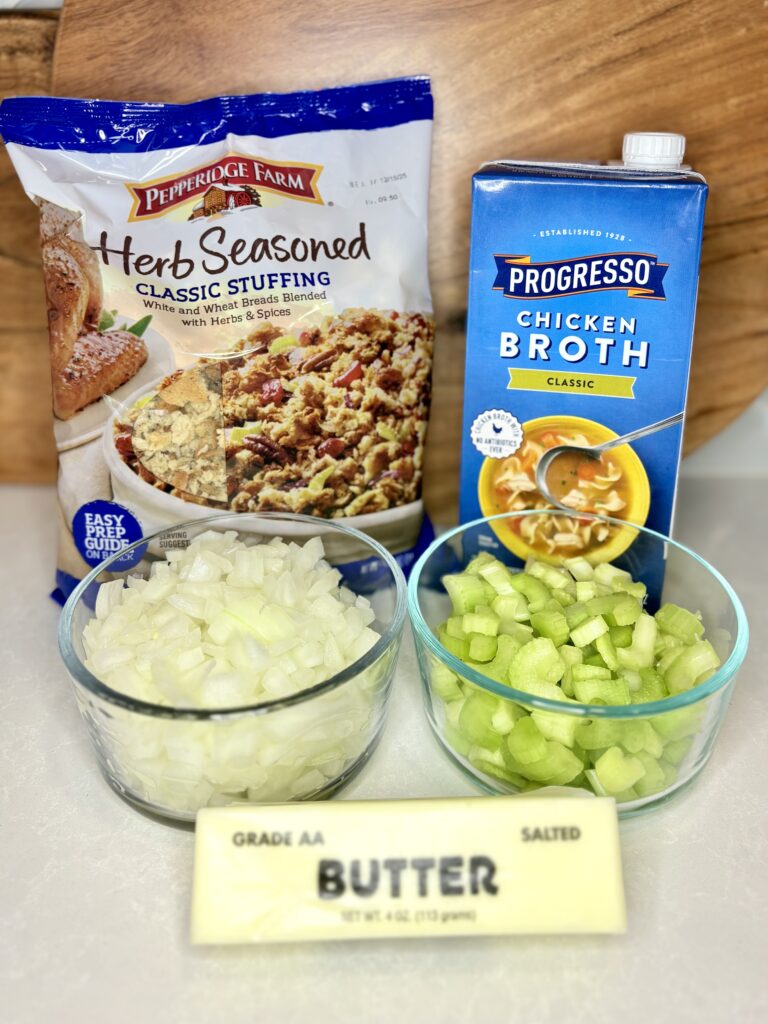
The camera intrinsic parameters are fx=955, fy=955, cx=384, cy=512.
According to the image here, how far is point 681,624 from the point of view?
0.96 meters

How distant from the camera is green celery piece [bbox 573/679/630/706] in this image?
87cm

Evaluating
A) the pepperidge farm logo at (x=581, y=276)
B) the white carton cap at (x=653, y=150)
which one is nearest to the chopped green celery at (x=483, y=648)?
the pepperidge farm logo at (x=581, y=276)

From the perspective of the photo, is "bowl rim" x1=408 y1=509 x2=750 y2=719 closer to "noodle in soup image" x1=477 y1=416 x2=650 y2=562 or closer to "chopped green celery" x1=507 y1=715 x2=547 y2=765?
"chopped green celery" x1=507 y1=715 x2=547 y2=765

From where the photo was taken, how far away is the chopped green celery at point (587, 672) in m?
0.89

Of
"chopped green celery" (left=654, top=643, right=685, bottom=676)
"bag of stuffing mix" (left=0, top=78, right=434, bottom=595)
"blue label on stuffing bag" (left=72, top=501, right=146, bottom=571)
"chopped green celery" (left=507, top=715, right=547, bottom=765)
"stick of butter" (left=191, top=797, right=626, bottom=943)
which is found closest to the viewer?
"stick of butter" (left=191, top=797, right=626, bottom=943)

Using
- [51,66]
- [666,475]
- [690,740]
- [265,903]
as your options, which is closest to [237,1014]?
[265,903]

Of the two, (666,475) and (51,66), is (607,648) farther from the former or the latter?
(51,66)

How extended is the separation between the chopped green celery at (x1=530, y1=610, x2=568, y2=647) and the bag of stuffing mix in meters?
0.30

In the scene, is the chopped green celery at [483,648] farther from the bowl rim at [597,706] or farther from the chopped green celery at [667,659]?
the chopped green celery at [667,659]

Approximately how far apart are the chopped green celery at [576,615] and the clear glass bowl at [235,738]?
0.17m

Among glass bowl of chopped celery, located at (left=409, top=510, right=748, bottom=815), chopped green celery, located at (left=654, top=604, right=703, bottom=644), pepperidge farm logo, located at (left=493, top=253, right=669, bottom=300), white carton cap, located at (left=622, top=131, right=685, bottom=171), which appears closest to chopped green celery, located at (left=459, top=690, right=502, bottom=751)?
glass bowl of chopped celery, located at (left=409, top=510, right=748, bottom=815)

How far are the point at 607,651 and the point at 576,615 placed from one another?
0.05 metres

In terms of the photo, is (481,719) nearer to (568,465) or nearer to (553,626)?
(553,626)

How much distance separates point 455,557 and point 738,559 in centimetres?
41
